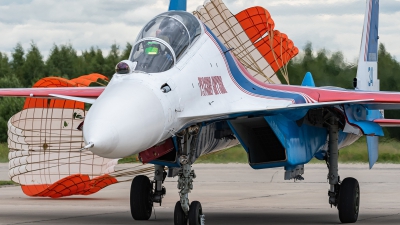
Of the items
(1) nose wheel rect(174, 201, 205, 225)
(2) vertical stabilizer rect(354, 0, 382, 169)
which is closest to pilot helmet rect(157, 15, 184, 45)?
(1) nose wheel rect(174, 201, 205, 225)

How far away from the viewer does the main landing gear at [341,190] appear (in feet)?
41.6

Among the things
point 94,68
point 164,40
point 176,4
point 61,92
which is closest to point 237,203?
point 61,92

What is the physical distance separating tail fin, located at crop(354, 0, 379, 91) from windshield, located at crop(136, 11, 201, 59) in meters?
6.27

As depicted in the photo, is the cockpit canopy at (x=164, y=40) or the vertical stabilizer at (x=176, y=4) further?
the vertical stabilizer at (x=176, y=4)

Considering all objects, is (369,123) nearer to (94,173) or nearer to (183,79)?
(183,79)

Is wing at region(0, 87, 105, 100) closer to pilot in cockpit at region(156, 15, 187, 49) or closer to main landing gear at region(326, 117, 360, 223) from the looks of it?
pilot in cockpit at region(156, 15, 187, 49)

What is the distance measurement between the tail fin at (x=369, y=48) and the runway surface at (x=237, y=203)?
7.51 ft

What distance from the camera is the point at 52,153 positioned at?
1767cm

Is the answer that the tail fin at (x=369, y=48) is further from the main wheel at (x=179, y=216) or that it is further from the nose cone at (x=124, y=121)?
the nose cone at (x=124, y=121)

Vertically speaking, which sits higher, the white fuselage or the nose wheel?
the white fuselage

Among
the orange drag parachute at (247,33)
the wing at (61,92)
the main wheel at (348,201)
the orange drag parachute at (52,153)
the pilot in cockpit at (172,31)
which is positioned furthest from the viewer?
the orange drag parachute at (247,33)

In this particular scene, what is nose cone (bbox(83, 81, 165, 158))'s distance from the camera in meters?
8.38

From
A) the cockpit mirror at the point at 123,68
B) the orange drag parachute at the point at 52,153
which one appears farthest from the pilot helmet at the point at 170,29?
the orange drag parachute at the point at 52,153

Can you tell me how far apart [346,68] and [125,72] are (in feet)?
52.5
